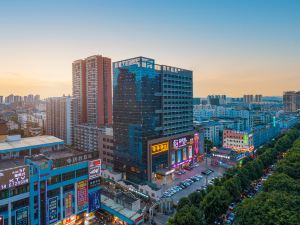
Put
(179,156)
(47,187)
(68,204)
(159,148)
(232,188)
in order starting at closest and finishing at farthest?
(47,187) → (68,204) → (232,188) → (159,148) → (179,156)

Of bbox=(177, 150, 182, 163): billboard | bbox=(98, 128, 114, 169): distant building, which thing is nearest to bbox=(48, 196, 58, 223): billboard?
bbox=(98, 128, 114, 169): distant building

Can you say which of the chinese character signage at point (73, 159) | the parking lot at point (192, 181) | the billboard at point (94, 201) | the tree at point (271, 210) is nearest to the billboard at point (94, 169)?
the chinese character signage at point (73, 159)

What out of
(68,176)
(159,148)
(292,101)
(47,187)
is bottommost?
(47,187)

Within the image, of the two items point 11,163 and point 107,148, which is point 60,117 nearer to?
point 107,148

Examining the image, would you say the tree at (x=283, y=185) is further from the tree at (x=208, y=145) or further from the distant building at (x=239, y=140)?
the tree at (x=208, y=145)

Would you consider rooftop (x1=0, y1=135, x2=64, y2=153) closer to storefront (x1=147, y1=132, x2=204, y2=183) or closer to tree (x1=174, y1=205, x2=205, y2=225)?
storefront (x1=147, y1=132, x2=204, y2=183)

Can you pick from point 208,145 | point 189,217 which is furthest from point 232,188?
point 208,145
